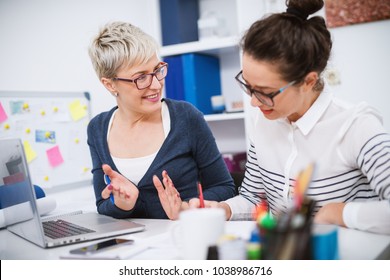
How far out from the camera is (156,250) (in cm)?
87

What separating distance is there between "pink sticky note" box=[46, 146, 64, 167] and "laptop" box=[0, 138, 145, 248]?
2.27 ft

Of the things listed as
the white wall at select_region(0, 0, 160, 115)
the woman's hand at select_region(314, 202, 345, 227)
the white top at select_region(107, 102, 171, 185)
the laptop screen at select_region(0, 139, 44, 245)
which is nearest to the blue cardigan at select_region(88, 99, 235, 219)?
the white top at select_region(107, 102, 171, 185)

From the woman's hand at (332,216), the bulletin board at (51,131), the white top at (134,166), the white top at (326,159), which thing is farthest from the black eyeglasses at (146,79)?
the bulletin board at (51,131)

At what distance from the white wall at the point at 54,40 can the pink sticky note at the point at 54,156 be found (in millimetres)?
264

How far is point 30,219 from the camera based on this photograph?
1015mm

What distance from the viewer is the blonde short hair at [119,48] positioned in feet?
4.09

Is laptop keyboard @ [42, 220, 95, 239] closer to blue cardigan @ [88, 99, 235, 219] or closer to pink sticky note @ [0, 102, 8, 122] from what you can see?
blue cardigan @ [88, 99, 235, 219]

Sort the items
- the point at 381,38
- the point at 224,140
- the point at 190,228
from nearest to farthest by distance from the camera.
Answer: the point at 190,228 → the point at 381,38 → the point at 224,140

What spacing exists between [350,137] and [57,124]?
1.36 meters

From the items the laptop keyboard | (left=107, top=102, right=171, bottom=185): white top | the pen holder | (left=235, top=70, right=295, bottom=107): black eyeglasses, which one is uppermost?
(left=235, top=70, right=295, bottom=107): black eyeglasses

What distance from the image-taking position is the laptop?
969 millimetres

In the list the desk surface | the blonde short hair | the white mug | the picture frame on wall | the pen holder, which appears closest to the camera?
the pen holder
